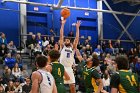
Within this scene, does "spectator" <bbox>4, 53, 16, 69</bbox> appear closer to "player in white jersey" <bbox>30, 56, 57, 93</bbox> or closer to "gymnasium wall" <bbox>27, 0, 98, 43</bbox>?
"gymnasium wall" <bbox>27, 0, 98, 43</bbox>

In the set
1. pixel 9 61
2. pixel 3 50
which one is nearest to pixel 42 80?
pixel 9 61

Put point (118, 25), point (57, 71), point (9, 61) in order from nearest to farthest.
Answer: point (57, 71)
point (9, 61)
point (118, 25)

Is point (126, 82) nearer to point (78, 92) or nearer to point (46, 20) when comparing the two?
point (78, 92)

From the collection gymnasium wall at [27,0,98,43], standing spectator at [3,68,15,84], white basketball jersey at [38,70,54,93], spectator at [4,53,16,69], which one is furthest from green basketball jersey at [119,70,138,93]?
gymnasium wall at [27,0,98,43]

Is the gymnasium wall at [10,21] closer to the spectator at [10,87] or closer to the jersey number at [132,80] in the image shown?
the spectator at [10,87]

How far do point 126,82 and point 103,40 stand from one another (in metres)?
19.5

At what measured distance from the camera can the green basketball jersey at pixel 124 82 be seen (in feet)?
19.5

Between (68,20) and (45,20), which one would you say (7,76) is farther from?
(68,20)

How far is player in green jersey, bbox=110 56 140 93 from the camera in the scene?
19.5ft

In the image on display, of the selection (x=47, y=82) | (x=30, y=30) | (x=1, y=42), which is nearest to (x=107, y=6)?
(x=30, y=30)

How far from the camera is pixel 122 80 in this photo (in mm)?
5953

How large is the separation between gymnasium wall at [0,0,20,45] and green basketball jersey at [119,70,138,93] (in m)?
Answer: 16.7

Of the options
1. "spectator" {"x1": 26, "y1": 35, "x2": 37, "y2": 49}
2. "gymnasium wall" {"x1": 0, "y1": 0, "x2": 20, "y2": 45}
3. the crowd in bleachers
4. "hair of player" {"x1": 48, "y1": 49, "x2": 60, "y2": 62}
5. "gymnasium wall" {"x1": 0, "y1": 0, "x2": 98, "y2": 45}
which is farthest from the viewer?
"gymnasium wall" {"x1": 0, "y1": 0, "x2": 98, "y2": 45}

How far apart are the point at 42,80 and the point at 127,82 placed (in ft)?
5.51
